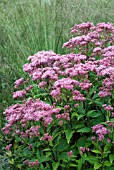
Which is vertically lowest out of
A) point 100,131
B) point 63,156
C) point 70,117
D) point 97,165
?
point 97,165

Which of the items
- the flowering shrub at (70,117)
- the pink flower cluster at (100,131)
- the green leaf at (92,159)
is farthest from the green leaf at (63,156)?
the pink flower cluster at (100,131)

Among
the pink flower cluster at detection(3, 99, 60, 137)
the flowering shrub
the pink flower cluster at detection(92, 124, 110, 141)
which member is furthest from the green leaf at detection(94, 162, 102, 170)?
the pink flower cluster at detection(3, 99, 60, 137)

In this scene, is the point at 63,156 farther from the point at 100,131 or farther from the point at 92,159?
the point at 100,131

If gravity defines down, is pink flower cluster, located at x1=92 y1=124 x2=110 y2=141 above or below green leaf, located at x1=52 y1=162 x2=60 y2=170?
above

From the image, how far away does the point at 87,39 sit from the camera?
9.66 feet

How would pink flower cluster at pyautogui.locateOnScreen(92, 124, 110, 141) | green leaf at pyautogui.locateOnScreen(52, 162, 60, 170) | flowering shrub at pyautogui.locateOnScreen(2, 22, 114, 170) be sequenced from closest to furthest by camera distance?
pink flower cluster at pyautogui.locateOnScreen(92, 124, 110, 141), flowering shrub at pyautogui.locateOnScreen(2, 22, 114, 170), green leaf at pyautogui.locateOnScreen(52, 162, 60, 170)

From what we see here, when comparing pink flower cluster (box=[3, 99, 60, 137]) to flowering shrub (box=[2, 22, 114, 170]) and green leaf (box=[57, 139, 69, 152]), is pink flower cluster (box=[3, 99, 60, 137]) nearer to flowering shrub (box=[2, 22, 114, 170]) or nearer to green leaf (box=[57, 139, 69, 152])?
flowering shrub (box=[2, 22, 114, 170])

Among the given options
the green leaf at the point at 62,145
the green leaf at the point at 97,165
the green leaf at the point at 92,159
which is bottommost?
the green leaf at the point at 97,165

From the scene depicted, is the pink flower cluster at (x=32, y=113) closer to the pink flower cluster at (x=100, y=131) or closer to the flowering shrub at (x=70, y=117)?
the flowering shrub at (x=70, y=117)

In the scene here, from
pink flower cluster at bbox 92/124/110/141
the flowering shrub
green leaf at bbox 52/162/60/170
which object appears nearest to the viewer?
pink flower cluster at bbox 92/124/110/141

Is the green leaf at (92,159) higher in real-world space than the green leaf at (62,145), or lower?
lower

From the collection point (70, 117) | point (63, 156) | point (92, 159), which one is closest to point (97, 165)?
point (92, 159)

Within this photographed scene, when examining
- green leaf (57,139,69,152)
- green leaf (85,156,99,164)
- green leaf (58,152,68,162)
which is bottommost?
green leaf (85,156,99,164)

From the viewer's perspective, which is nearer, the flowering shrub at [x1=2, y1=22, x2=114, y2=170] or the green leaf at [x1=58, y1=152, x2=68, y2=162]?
the flowering shrub at [x1=2, y1=22, x2=114, y2=170]
